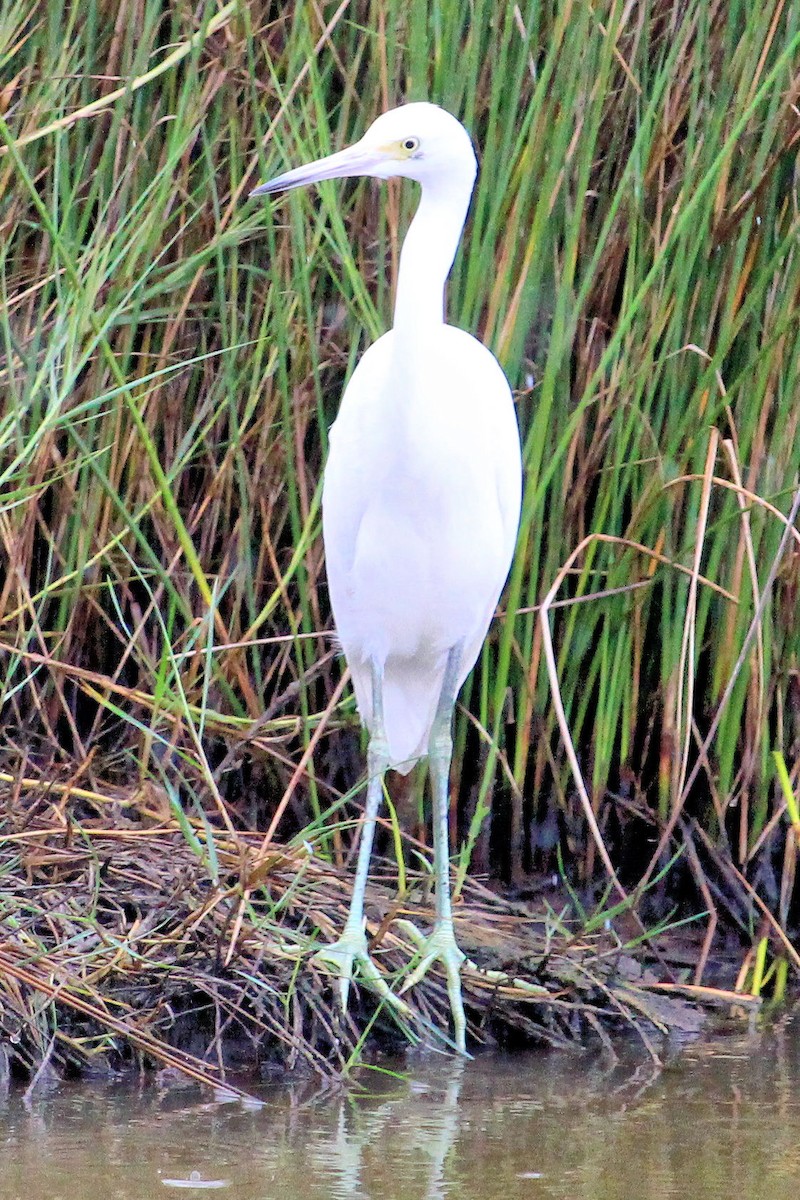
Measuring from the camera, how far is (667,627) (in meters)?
3.32

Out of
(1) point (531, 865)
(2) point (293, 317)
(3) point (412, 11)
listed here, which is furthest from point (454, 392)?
(1) point (531, 865)

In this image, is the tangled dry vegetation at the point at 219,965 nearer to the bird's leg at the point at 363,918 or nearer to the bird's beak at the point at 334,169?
the bird's leg at the point at 363,918

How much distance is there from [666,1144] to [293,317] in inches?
65.3

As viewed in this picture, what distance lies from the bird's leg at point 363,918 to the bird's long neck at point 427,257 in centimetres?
64

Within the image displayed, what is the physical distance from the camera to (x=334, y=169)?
2826 mm

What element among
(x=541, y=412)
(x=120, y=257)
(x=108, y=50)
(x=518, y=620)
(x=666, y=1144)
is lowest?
(x=666, y=1144)

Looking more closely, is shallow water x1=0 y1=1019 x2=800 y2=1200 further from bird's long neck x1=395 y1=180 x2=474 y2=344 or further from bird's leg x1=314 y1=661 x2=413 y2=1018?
bird's long neck x1=395 y1=180 x2=474 y2=344

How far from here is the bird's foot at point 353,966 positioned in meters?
2.89

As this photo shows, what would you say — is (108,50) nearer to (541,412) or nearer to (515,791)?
(541,412)

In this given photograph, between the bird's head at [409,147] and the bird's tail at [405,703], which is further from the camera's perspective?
the bird's tail at [405,703]

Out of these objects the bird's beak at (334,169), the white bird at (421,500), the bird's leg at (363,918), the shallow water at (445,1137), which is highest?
the bird's beak at (334,169)

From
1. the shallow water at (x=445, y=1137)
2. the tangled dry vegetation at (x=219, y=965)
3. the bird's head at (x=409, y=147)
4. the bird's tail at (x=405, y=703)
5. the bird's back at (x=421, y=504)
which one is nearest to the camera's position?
the shallow water at (x=445, y=1137)

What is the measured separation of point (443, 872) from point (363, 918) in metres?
0.17

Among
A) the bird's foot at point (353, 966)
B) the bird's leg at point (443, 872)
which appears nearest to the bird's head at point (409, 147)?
the bird's leg at point (443, 872)
